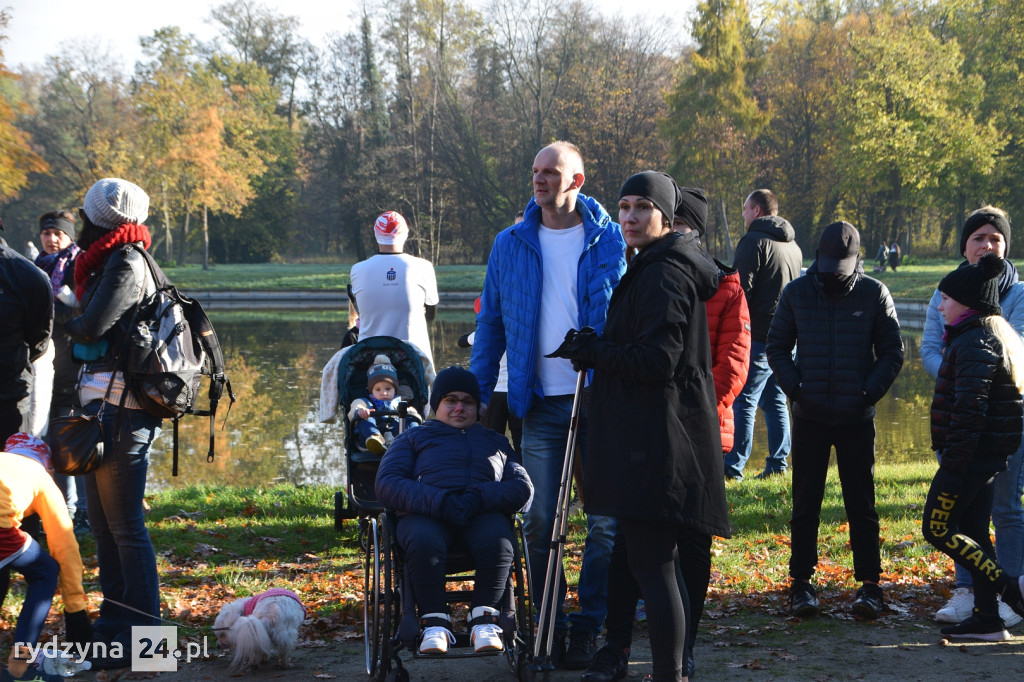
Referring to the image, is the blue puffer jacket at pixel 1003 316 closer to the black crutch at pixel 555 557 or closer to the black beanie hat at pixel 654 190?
the black beanie hat at pixel 654 190

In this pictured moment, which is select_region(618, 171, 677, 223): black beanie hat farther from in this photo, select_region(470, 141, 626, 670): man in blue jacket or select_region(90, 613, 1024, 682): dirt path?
select_region(90, 613, 1024, 682): dirt path

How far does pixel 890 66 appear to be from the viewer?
127 feet

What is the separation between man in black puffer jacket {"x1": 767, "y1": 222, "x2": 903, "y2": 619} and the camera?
5.25 metres

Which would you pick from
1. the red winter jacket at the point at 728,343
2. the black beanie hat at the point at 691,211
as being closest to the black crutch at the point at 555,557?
the red winter jacket at the point at 728,343

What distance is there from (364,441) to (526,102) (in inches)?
1758

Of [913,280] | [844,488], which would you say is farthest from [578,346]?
[913,280]

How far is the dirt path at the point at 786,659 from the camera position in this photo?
177 inches

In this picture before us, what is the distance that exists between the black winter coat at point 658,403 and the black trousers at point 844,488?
1729 millimetres

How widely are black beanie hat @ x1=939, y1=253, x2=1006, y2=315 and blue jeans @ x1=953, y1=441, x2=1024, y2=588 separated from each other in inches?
34.6

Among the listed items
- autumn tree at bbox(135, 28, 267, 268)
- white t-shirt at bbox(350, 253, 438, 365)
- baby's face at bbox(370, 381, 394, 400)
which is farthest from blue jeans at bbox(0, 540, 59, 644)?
autumn tree at bbox(135, 28, 267, 268)

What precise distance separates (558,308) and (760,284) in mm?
4077

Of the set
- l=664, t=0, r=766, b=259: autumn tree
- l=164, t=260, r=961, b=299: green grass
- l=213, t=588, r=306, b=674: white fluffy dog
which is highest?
l=664, t=0, r=766, b=259: autumn tree

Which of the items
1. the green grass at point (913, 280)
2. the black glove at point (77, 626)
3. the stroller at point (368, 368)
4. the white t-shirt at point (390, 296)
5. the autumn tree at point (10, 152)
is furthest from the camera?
the green grass at point (913, 280)

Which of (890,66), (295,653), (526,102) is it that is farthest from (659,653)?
(526,102)
